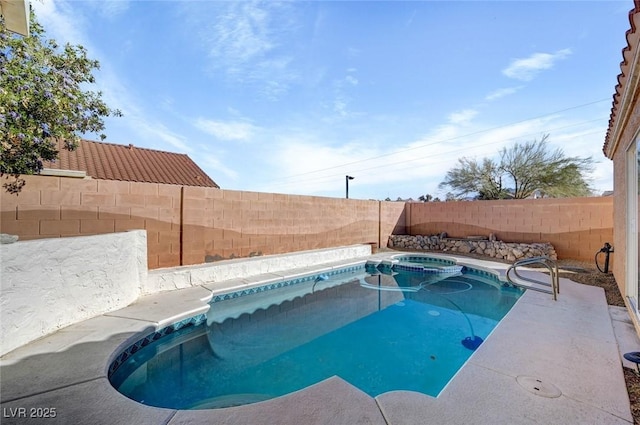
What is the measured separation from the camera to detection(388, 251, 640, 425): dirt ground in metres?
2.48

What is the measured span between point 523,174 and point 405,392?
1926 cm

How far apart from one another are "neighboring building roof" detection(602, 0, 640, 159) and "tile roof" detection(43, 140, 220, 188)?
41.8ft

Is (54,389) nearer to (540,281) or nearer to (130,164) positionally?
(540,281)

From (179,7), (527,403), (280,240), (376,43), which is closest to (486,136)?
(376,43)

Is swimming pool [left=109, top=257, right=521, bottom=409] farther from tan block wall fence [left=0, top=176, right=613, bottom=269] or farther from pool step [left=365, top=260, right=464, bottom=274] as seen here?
tan block wall fence [left=0, top=176, right=613, bottom=269]

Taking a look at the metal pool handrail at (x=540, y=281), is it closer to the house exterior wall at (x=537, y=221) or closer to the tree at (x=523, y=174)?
the house exterior wall at (x=537, y=221)

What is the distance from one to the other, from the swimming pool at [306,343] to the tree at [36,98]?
374cm

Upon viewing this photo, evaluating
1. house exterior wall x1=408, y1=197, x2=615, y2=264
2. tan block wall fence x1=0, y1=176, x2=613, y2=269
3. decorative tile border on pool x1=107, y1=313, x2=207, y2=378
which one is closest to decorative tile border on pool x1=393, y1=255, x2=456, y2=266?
tan block wall fence x1=0, y1=176, x2=613, y2=269

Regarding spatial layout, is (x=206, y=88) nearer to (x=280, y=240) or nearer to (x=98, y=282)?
(x=280, y=240)

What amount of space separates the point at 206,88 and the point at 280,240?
632 cm

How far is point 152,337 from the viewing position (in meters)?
4.21

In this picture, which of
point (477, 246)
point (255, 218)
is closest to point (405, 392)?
point (255, 218)

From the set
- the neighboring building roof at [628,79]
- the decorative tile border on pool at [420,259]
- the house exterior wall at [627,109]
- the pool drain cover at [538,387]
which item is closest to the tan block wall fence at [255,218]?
the decorative tile border on pool at [420,259]

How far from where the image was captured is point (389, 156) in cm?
2484
